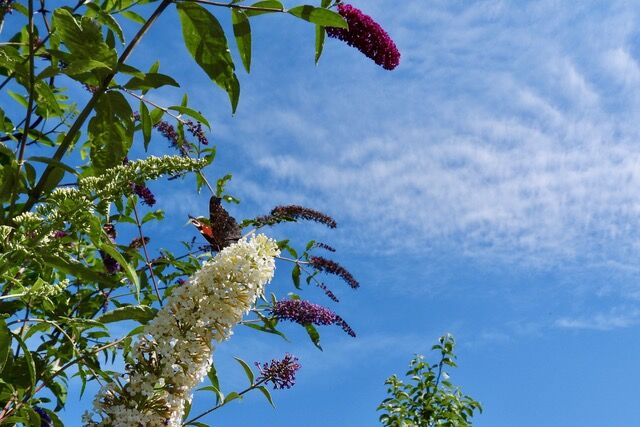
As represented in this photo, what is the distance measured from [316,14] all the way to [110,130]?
728 millimetres

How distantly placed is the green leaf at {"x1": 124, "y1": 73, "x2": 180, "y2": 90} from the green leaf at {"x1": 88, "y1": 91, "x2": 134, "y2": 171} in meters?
0.05

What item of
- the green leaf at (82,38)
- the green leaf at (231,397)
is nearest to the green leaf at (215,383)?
the green leaf at (231,397)

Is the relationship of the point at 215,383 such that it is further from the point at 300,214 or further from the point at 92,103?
the point at 92,103

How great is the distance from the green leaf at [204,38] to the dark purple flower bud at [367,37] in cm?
54

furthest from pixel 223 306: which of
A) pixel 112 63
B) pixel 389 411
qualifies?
pixel 389 411

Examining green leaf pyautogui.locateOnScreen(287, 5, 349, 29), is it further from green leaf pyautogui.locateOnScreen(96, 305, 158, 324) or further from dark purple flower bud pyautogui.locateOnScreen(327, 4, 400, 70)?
green leaf pyautogui.locateOnScreen(96, 305, 158, 324)

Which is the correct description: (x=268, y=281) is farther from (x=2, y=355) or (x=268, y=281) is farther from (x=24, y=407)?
(x=24, y=407)

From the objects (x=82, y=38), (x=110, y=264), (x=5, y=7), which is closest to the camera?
(x=82, y=38)

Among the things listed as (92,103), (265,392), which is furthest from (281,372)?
(92,103)

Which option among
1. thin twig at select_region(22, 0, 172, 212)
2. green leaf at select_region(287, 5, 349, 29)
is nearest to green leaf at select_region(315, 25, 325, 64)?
green leaf at select_region(287, 5, 349, 29)

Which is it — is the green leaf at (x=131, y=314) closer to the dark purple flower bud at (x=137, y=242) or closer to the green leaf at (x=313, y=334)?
the green leaf at (x=313, y=334)

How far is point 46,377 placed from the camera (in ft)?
10.7

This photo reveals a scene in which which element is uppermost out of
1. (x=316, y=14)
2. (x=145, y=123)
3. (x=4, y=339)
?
(x=316, y=14)

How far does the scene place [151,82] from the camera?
7.09ft
